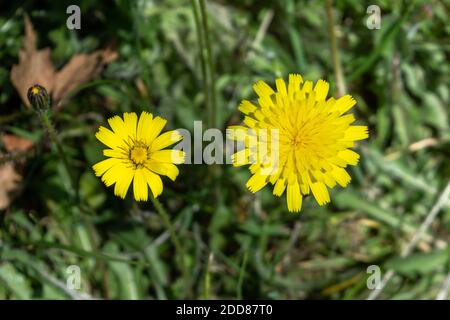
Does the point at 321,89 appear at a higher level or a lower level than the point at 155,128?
higher

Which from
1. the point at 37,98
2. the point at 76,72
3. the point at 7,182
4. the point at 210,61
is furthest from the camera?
the point at 76,72

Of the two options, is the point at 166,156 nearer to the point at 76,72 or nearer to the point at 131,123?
the point at 131,123

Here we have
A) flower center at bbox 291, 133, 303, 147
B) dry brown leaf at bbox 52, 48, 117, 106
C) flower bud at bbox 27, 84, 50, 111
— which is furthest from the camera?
dry brown leaf at bbox 52, 48, 117, 106

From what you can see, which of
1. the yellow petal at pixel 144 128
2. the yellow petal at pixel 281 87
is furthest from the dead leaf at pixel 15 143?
the yellow petal at pixel 281 87

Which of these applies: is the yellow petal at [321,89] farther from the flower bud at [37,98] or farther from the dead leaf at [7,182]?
the dead leaf at [7,182]

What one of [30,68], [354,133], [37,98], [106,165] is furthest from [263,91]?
[30,68]

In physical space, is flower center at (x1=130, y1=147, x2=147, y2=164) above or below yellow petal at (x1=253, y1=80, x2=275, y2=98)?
below

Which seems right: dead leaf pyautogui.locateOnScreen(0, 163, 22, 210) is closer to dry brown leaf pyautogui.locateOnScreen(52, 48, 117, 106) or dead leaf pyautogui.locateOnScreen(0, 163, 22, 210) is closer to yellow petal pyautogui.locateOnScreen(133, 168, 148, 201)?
dry brown leaf pyautogui.locateOnScreen(52, 48, 117, 106)

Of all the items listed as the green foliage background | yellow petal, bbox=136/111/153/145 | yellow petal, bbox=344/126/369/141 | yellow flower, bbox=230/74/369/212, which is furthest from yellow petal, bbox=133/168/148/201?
yellow petal, bbox=344/126/369/141
